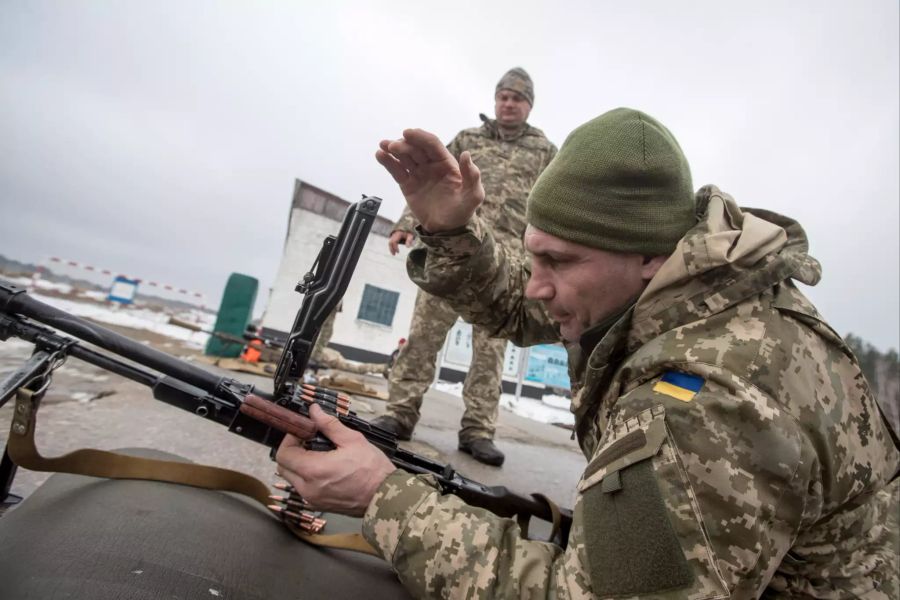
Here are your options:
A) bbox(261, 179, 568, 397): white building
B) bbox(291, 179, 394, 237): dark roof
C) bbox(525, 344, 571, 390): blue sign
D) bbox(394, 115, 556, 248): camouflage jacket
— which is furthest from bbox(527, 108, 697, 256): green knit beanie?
bbox(291, 179, 394, 237): dark roof

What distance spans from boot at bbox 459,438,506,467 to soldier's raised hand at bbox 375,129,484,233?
1.63 m

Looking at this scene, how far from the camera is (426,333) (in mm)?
3139

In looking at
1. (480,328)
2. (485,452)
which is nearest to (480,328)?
(480,328)

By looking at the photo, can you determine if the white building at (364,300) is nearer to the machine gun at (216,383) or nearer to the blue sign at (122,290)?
the blue sign at (122,290)

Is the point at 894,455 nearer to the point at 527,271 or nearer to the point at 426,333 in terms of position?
the point at 527,271

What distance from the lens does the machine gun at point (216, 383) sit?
49.1 inches

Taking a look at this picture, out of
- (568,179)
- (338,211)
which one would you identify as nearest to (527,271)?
(568,179)

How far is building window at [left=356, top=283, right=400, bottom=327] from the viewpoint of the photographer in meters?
13.2

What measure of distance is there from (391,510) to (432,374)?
2.02 metres

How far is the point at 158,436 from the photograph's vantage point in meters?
2.08

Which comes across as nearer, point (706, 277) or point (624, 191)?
point (706, 277)

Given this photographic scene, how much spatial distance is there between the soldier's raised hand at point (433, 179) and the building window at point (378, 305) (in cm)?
1164

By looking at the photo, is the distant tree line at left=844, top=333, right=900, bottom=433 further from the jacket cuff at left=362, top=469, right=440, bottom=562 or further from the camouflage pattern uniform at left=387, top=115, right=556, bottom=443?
the jacket cuff at left=362, top=469, right=440, bottom=562

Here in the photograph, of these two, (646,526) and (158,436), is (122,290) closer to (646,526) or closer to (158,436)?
(158,436)
